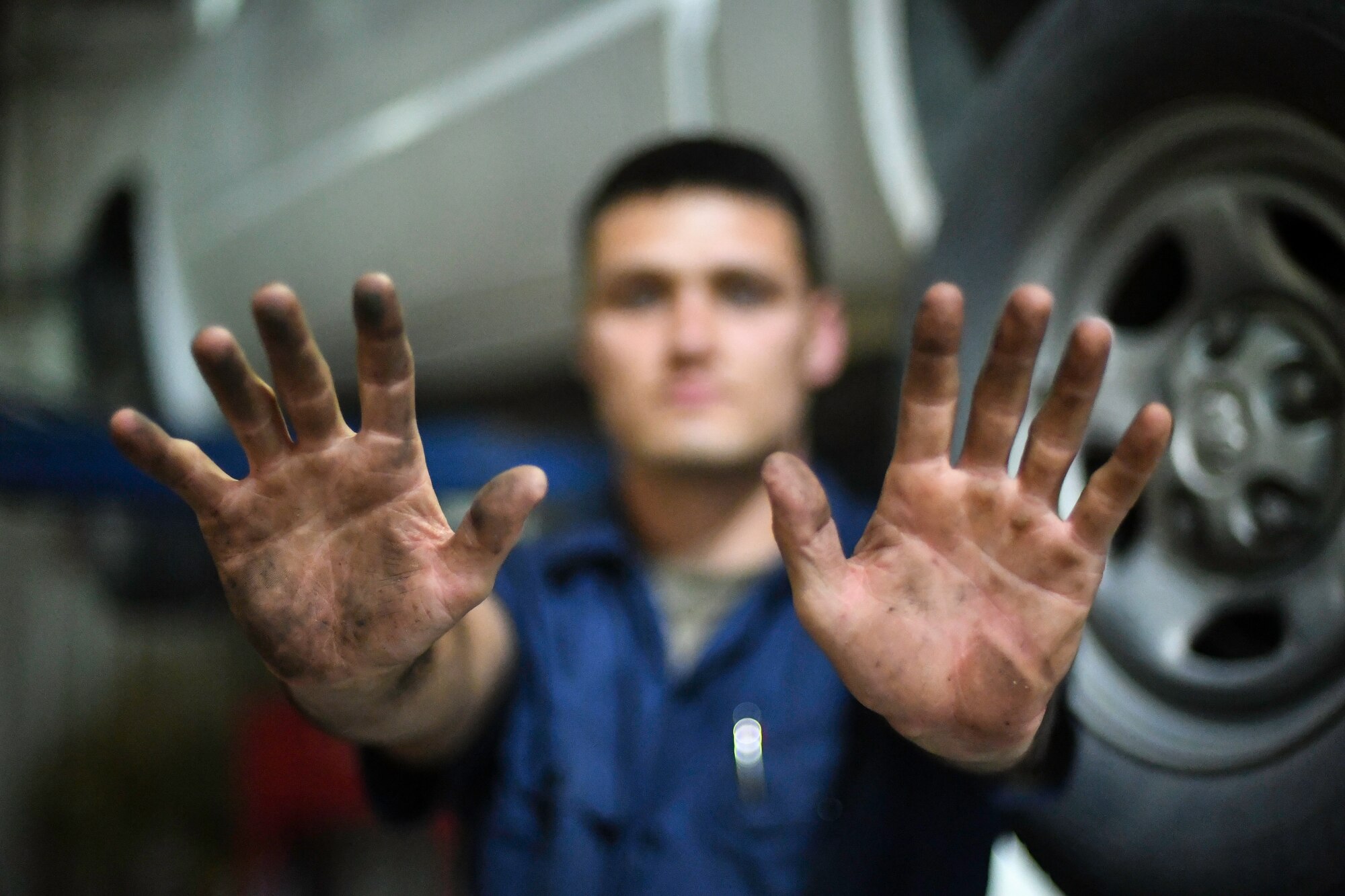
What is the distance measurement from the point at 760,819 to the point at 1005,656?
0.35 m

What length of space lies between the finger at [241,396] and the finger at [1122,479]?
49cm

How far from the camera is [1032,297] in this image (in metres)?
0.52

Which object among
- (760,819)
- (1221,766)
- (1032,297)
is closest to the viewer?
(1032,297)

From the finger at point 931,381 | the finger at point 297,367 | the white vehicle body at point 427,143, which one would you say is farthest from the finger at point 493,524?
the white vehicle body at point 427,143

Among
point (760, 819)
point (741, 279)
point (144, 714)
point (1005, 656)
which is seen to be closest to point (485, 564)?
point (1005, 656)

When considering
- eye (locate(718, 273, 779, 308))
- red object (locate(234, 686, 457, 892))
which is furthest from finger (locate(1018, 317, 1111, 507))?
red object (locate(234, 686, 457, 892))

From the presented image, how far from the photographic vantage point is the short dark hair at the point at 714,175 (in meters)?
0.99

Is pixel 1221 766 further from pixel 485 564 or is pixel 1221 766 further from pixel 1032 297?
pixel 485 564

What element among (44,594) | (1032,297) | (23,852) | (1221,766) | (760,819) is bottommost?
(23,852)

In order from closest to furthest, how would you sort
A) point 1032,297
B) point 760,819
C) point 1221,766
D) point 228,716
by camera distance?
point 1032,297
point 1221,766
point 760,819
point 228,716

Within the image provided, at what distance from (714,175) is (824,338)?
0.23 meters

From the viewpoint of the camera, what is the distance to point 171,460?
561 mm

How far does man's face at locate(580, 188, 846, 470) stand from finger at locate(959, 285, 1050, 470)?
1.18 feet

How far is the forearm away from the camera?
607 mm
